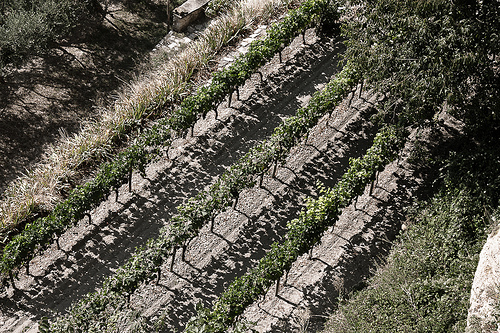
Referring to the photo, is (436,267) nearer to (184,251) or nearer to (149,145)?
(184,251)

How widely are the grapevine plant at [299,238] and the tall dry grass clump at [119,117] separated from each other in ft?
16.5

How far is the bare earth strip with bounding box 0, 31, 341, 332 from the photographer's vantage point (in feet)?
41.1

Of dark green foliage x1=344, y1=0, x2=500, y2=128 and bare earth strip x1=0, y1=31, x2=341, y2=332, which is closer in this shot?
dark green foliage x1=344, y1=0, x2=500, y2=128

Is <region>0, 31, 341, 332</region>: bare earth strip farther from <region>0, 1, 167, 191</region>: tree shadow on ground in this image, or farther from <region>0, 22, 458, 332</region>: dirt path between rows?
<region>0, 1, 167, 191</region>: tree shadow on ground

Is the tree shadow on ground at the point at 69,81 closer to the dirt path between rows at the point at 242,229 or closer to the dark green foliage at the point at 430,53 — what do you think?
the dirt path between rows at the point at 242,229

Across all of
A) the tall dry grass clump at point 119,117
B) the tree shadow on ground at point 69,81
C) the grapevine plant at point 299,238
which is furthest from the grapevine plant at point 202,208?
the tree shadow on ground at point 69,81

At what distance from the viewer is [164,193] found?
14.3 meters

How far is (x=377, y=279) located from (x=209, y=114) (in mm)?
6522

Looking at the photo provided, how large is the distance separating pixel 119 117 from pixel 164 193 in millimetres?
2663

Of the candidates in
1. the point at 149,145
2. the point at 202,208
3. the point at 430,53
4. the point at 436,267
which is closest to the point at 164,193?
the point at 149,145

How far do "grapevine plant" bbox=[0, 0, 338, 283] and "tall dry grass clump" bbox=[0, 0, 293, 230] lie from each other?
902mm

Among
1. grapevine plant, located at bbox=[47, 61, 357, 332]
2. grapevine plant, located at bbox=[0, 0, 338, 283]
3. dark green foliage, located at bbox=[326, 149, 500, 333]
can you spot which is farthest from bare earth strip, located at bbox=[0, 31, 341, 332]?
dark green foliage, located at bbox=[326, 149, 500, 333]

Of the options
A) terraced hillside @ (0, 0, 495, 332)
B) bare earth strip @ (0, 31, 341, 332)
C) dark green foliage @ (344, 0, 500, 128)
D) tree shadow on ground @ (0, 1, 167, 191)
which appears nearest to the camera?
dark green foliage @ (344, 0, 500, 128)

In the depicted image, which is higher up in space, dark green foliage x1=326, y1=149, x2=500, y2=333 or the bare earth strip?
the bare earth strip
